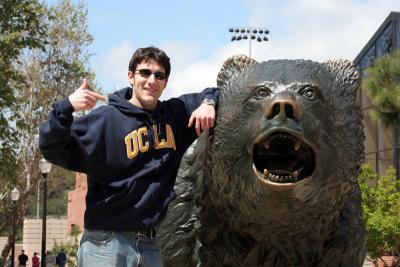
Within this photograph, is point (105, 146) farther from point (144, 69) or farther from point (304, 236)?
point (304, 236)

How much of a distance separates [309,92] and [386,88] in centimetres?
1601

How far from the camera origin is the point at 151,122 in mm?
3174

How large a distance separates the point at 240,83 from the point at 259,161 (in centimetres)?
36

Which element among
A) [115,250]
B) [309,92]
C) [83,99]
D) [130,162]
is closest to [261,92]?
[309,92]

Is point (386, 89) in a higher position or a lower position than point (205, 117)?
higher

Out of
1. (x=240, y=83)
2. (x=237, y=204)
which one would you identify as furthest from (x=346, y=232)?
(x=240, y=83)

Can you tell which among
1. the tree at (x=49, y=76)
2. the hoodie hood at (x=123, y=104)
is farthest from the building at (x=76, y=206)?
the hoodie hood at (x=123, y=104)

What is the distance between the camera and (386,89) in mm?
17688

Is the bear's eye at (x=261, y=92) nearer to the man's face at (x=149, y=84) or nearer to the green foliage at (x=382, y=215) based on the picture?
the man's face at (x=149, y=84)

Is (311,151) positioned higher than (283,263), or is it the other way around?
(311,151)

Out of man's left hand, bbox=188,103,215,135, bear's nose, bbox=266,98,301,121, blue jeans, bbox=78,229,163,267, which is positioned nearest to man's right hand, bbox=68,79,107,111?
man's left hand, bbox=188,103,215,135

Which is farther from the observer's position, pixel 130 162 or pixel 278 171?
pixel 130 162

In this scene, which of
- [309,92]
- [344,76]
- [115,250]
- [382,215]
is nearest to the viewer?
[309,92]

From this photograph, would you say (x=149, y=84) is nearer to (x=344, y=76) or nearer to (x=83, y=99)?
(x=83, y=99)
